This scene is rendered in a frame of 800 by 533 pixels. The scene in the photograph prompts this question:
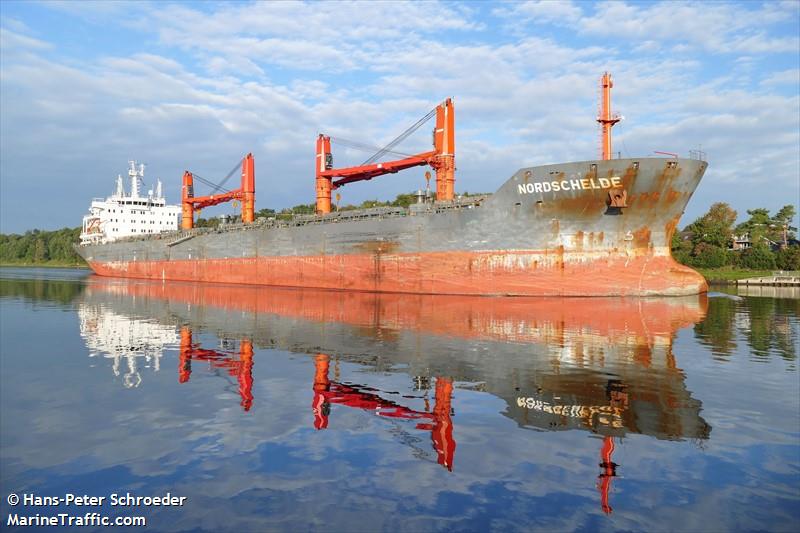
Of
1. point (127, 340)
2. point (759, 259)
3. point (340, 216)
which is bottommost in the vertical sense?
point (127, 340)

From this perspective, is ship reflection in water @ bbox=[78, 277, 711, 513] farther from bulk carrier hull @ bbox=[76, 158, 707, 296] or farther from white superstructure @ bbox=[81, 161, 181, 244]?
white superstructure @ bbox=[81, 161, 181, 244]

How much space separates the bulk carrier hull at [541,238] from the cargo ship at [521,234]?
0.05 metres

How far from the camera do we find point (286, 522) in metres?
4.36

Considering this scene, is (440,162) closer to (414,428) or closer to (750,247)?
(414,428)

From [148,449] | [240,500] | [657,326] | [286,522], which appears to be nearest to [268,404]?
[148,449]

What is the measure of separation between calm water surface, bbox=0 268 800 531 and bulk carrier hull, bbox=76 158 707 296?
9.55m

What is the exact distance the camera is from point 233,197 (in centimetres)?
4388

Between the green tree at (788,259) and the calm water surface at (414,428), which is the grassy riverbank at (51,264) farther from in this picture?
the green tree at (788,259)

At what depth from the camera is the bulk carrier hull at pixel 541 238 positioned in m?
22.5

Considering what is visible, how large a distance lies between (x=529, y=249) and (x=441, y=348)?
13.4 m

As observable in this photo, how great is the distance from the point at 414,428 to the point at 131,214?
5983 centimetres

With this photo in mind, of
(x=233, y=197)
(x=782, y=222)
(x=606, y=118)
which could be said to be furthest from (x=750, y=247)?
(x=233, y=197)

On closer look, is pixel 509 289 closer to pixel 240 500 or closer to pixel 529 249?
pixel 529 249

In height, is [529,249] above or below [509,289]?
above
